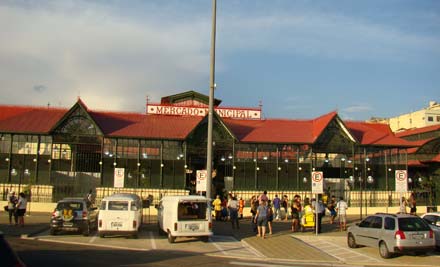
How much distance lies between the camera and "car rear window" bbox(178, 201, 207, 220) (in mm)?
19562

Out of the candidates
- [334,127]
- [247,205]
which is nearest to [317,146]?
[334,127]

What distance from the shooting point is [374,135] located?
42312mm

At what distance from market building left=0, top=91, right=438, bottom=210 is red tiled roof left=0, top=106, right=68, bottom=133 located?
78mm

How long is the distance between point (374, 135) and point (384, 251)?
2692 cm

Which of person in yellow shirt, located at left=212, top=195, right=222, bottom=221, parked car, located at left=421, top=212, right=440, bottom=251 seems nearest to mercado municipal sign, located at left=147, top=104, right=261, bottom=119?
person in yellow shirt, located at left=212, top=195, right=222, bottom=221

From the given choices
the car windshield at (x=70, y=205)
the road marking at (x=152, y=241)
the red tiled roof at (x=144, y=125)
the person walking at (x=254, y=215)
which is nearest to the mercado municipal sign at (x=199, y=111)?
the red tiled roof at (x=144, y=125)

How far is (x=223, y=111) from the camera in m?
45.1

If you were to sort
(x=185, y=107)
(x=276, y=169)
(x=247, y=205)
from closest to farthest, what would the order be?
(x=247, y=205) → (x=276, y=169) → (x=185, y=107)

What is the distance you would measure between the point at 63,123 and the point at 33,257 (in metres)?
24.0

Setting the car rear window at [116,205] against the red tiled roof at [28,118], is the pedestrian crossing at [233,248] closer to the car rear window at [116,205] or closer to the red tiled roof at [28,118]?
the car rear window at [116,205]

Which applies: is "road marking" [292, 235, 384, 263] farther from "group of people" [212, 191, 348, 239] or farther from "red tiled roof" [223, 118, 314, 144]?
"red tiled roof" [223, 118, 314, 144]

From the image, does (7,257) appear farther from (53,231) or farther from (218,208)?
(218,208)

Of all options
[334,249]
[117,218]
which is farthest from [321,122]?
[117,218]

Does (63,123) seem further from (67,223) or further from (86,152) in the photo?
(67,223)
